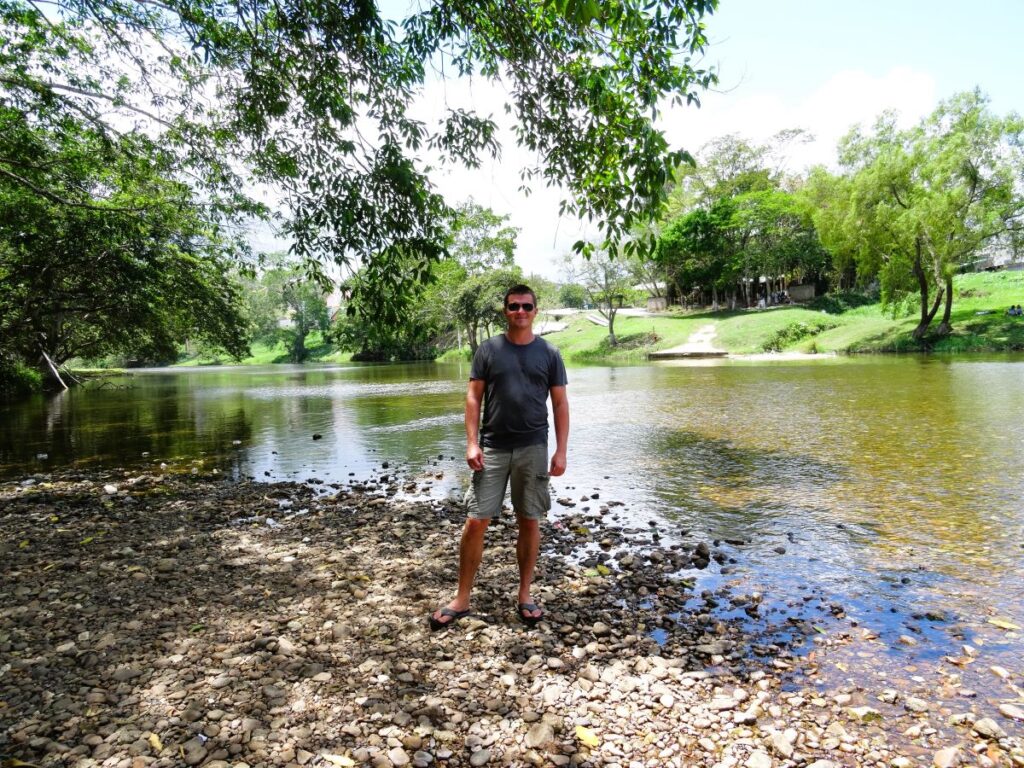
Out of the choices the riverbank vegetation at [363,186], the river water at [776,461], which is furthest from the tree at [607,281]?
the river water at [776,461]

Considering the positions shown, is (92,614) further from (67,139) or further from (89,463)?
(67,139)

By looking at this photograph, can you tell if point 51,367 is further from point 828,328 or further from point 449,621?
point 828,328

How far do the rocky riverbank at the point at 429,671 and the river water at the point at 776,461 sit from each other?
0.68 metres

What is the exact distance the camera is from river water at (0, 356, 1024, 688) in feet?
19.1

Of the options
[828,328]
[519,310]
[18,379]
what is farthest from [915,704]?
[828,328]

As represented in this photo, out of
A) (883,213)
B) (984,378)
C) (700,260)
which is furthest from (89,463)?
(700,260)

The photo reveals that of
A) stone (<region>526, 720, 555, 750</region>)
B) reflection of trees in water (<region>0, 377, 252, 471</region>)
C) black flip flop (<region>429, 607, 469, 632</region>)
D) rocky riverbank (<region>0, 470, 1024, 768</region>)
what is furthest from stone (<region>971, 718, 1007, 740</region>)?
reflection of trees in water (<region>0, 377, 252, 471</region>)

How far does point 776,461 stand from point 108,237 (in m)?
18.3

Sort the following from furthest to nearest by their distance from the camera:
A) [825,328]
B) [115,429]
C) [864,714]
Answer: [825,328]
[115,429]
[864,714]

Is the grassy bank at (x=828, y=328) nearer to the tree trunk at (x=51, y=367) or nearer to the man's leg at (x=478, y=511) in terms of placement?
the tree trunk at (x=51, y=367)

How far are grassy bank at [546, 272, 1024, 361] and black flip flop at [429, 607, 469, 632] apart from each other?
4562cm

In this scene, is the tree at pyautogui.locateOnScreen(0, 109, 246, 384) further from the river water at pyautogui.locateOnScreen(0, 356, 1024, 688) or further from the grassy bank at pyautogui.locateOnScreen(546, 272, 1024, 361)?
the grassy bank at pyautogui.locateOnScreen(546, 272, 1024, 361)

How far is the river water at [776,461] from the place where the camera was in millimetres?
5812

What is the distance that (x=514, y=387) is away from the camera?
191 inches
